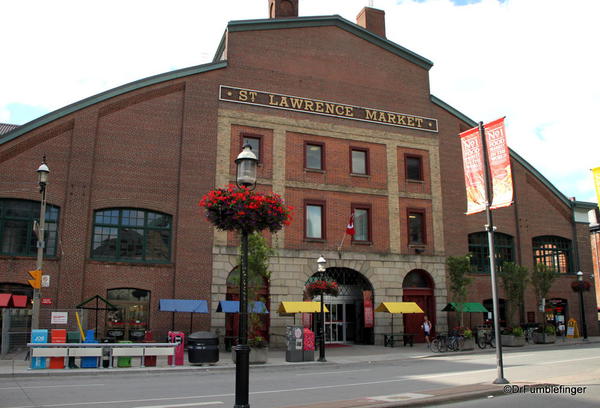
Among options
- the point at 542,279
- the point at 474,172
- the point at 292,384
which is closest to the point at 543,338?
the point at 542,279

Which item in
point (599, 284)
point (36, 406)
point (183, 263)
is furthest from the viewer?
point (599, 284)

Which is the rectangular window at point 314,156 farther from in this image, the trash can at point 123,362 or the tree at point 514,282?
the trash can at point 123,362

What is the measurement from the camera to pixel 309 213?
3128 centimetres

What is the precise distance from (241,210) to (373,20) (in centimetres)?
3081

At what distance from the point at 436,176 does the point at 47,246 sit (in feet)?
75.8

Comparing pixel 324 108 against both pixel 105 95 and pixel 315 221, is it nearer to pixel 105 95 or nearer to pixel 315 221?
pixel 315 221

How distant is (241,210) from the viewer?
397 inches

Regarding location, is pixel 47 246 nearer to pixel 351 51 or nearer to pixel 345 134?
pixel 345 134

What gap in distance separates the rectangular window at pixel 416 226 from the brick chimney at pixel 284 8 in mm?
14957

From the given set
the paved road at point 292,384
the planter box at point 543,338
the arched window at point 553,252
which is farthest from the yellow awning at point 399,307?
the arched window at point 553,252

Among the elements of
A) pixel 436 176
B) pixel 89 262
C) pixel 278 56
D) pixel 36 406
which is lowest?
pixel 36 406

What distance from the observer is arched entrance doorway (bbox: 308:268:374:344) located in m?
32.1

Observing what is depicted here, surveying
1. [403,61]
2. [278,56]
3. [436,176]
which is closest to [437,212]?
[436,176]

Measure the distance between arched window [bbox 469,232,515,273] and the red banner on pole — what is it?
8058 mm
